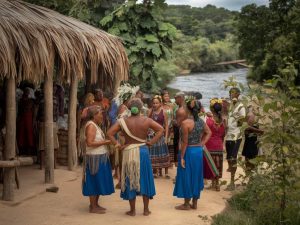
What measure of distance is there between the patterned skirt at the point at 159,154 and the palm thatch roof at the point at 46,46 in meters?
1.70

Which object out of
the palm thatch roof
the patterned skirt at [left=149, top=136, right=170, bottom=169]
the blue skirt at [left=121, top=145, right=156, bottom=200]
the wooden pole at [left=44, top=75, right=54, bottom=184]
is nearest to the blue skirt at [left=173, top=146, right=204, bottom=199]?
the blue skirt at [left=121, top=145, right=156, bottom=200]

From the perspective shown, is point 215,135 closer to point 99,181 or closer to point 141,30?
point 99,181

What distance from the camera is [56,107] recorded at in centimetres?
948

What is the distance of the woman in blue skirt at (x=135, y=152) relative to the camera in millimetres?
6324

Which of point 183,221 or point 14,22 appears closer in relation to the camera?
point 183,221

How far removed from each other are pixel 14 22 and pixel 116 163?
282cm

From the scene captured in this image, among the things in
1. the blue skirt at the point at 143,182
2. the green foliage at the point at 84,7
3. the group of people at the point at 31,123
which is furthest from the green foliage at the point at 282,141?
the green foliage at the point at 84,7

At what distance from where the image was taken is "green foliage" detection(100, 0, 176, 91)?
13.5 meters

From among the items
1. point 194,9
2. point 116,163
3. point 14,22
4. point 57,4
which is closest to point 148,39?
point 57,4

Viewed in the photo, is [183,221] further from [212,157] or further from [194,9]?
[194,9]

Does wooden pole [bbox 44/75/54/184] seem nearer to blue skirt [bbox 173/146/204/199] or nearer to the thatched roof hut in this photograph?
the thatched roof hut

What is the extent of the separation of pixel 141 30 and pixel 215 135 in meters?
6.37

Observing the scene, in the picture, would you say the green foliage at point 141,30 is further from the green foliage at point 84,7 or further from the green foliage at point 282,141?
the green foliage at point 282,141

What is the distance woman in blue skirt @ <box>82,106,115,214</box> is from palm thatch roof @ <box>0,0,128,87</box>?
129cm
